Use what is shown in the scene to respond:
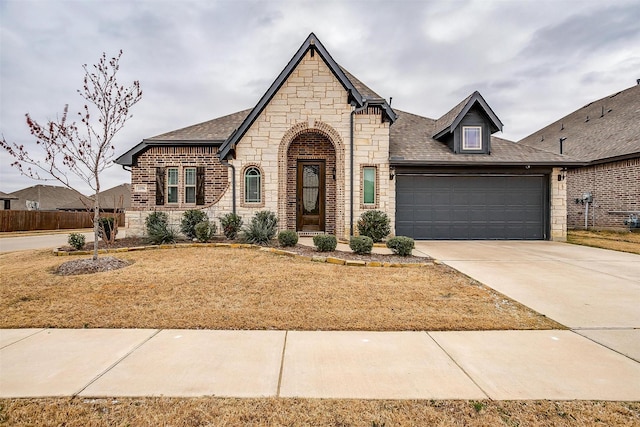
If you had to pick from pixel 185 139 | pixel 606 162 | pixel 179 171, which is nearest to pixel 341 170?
pixel 185 139

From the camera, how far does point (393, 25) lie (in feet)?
43.9

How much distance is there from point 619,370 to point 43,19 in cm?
1523

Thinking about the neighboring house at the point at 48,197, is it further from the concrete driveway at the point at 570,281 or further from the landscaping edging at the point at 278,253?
the concrete driveway at the point at 570,281

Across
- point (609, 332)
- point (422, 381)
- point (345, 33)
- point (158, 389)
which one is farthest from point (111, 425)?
point (345, 33)

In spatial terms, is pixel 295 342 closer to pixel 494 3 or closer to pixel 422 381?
pixel 422 381

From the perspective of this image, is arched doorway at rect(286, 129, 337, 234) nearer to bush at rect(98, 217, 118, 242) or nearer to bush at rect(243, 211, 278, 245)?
bush at rect(243, 211, 278, 245)

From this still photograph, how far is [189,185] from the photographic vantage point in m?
12.8

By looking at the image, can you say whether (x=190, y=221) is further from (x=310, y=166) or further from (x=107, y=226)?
(x=310, y=166)

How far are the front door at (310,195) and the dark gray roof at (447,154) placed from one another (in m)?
3.10

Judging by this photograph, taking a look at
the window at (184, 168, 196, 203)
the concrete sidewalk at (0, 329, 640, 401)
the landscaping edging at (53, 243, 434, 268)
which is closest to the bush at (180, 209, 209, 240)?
the landscaping edging at (53, 243, 434, 268)

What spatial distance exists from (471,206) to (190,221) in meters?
11.2

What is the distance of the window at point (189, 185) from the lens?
12.7 meters

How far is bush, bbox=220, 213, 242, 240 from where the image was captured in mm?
10930

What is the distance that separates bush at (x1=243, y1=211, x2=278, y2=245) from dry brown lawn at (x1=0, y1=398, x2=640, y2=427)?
303 inches
